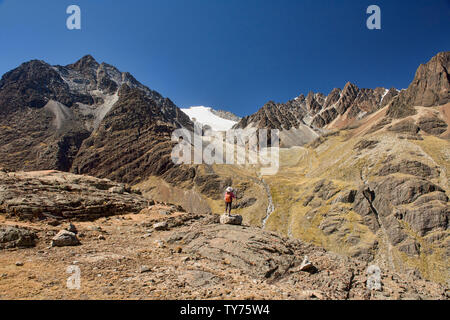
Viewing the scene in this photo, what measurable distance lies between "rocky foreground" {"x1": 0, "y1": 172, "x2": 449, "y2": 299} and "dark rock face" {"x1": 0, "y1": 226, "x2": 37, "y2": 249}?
0.04 m

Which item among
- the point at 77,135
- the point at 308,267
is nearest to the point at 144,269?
the point at 308,267

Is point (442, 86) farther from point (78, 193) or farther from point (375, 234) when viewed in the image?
point (78, 193)

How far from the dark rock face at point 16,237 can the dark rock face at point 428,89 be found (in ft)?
665

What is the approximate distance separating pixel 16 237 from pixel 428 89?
815 feet

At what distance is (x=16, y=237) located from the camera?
13.3 metres

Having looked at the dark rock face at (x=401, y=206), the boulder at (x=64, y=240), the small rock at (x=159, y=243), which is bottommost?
the dark rock face at (x=401, y=206)

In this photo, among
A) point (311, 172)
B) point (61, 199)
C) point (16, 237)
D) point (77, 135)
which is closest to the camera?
point (16, 237)

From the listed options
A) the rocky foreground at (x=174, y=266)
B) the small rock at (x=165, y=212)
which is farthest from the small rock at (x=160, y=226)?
the small rock at (x=165, y=212)

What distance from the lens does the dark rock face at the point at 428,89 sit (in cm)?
16314

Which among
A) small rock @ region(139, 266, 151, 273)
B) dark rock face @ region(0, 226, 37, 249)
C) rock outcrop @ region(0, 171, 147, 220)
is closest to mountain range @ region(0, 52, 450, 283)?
rock outcrop @ region(0, 171, 147, 220)

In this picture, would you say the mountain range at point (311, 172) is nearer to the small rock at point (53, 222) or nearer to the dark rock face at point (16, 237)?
the small rock at point (53, 222)

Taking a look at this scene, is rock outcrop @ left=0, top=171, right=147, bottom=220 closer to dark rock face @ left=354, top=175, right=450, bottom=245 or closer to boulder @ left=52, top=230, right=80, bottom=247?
boulder @ left=52, top=230, right=80, bottom=247

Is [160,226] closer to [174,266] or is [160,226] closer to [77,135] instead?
[174,266]

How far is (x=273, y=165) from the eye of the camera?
614ft
